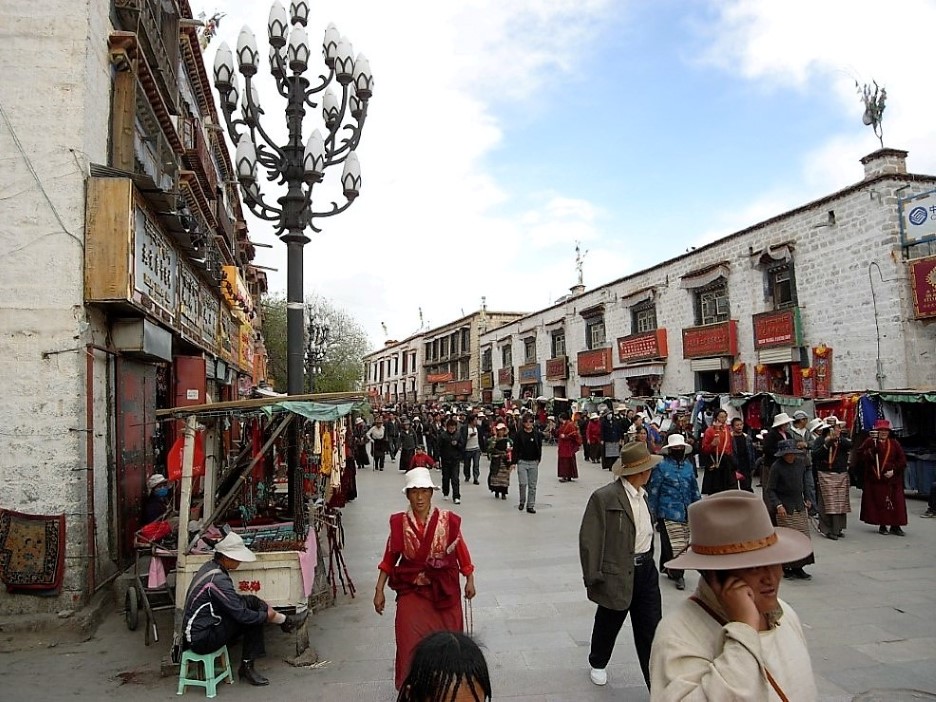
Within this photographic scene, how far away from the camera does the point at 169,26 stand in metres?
11.0

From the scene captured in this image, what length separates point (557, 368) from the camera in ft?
110

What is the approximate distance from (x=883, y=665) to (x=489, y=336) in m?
40.4

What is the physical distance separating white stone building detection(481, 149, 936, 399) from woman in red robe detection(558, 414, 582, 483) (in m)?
6.80

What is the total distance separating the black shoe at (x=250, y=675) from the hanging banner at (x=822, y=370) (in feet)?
53.6

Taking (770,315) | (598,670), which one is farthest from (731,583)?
(770,315)

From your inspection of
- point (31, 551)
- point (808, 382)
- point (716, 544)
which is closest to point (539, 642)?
point (716, 544)

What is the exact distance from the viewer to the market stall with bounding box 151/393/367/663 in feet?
17.5

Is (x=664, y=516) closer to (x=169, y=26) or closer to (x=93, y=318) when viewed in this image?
(x=93, y=318)

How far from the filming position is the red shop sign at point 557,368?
3272 cm

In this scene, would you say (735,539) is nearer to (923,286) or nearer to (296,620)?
(296,620)

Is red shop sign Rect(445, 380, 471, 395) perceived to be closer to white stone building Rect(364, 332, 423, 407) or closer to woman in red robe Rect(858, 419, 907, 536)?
white stone building Rect(364, 332, 423, 407)

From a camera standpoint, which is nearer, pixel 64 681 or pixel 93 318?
pixel 64 681

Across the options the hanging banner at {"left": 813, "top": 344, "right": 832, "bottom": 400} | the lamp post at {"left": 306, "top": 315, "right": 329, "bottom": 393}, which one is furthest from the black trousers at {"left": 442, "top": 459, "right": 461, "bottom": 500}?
the lamp post at {"left": 306, "top": 315, "right": 329, "bottom": 393}

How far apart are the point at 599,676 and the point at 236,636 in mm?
2681
